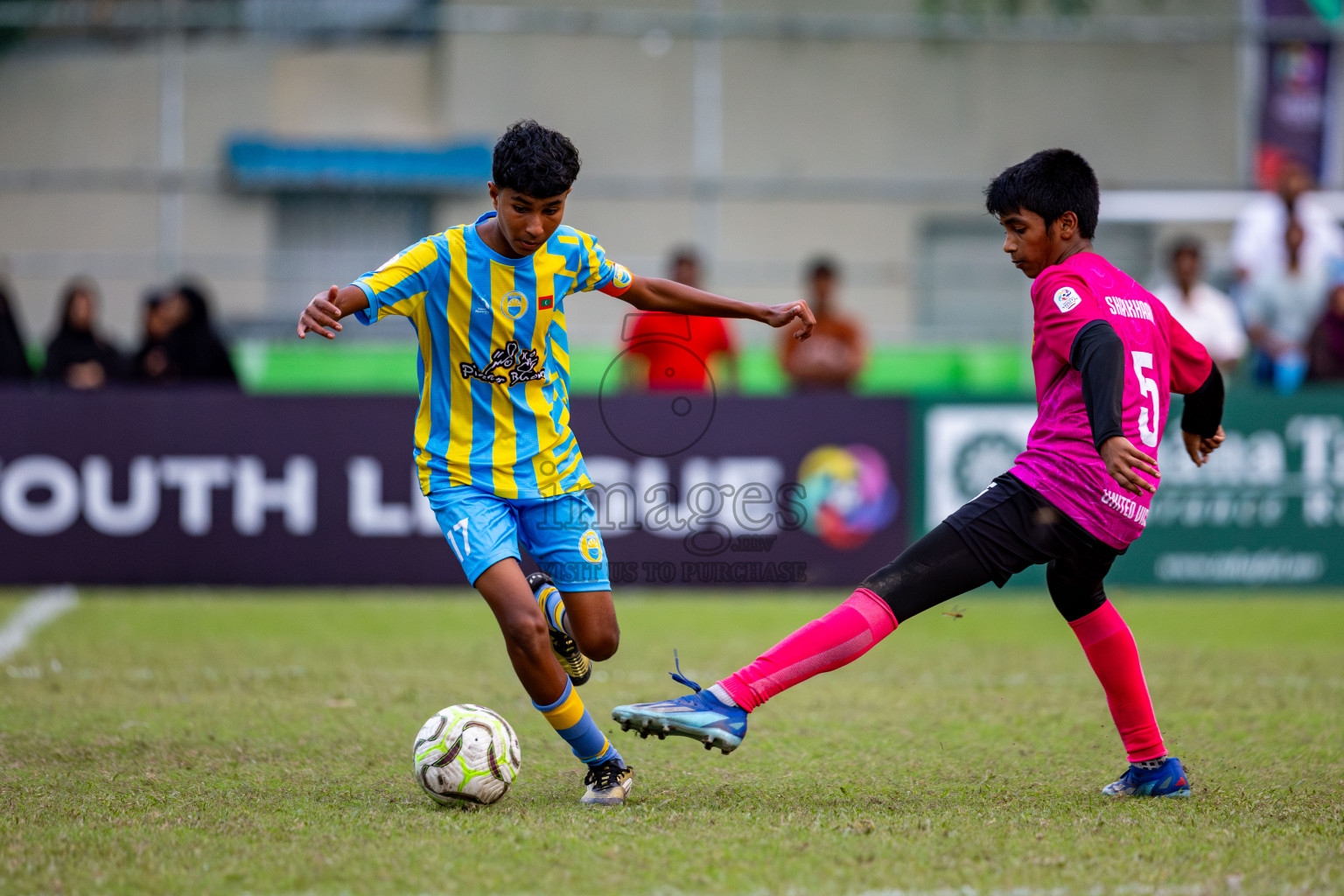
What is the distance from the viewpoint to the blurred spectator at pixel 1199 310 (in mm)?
10891

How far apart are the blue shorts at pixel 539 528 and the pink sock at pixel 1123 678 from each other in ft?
4.91

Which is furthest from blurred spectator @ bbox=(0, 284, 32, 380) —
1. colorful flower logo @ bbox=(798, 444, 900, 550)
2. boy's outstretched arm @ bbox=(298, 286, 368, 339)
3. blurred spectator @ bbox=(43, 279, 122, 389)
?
boy's outstretched arm @ bbox=(298, 286, 368, 339)

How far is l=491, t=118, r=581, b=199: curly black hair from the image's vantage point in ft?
13.9

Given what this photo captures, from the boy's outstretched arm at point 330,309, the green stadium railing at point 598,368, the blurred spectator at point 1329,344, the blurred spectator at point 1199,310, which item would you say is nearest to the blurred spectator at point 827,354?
the green stadium railing at point 598,368

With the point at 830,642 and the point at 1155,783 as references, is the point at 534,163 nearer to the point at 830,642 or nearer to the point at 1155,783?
the point at 830,642

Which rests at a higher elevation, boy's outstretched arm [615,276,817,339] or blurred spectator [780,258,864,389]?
boy's outstretched arm [615,276,817,339]

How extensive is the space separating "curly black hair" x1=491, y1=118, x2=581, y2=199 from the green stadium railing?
7616mm

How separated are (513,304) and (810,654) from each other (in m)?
1.37

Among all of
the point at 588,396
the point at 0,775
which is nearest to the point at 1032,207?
the point at 0,775

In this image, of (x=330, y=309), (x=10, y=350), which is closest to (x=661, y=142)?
(x=10, y=350)

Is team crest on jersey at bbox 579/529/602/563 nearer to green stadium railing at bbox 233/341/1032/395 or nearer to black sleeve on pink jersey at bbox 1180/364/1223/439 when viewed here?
black sleeve on pink jersey at bbox 1180/364/1223/439

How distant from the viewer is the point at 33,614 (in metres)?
8.87

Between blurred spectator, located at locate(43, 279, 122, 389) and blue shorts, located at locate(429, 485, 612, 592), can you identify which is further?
blurred spectator, located at locate(43, 279, 122, 389)

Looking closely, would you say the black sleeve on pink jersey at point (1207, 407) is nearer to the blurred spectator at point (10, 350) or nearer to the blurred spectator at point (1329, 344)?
the blurred spectator at point (1329, 344)
